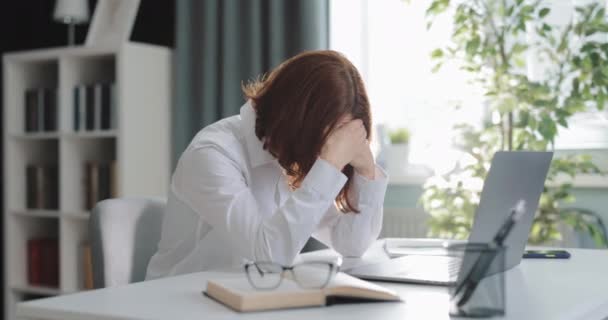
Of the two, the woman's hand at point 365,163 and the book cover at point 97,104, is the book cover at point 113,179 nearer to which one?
the book cover at point 97,104

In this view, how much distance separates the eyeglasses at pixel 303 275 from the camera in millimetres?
1127

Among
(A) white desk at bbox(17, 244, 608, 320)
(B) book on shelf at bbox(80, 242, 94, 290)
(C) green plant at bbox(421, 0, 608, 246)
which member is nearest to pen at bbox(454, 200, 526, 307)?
(A) white desk at bbox(17, 244, 608, 320)

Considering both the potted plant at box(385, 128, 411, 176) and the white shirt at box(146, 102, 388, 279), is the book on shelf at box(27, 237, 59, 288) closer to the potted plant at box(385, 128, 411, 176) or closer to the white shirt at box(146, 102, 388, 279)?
the potted plant at box(385, 128, 411, 176)

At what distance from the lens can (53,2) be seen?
412 centimetres

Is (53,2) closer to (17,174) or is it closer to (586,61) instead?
(17,174)

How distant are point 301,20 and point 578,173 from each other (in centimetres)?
118

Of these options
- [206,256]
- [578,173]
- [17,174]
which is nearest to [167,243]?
[206,256]

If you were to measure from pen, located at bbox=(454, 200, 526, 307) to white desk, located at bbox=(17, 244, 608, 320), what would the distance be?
1.9 inches

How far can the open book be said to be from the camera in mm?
1083

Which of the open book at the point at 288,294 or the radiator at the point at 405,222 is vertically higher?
the open book at the point at 288,294

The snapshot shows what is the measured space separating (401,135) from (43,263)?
169 centimetres

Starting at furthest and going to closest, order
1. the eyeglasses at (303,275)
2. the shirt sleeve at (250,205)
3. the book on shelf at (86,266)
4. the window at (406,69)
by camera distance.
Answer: the book on shelf at (86,266), the window at (406,69), the shirt sleeve at (250,205), the eyeglasses at (303,275)

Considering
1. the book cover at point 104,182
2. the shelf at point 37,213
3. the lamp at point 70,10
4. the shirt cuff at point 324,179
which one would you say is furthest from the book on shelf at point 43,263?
the shirt cuff at point 324,179

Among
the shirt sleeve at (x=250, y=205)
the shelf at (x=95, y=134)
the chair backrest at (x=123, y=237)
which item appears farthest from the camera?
the shelf at (x=95, y=134)
